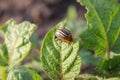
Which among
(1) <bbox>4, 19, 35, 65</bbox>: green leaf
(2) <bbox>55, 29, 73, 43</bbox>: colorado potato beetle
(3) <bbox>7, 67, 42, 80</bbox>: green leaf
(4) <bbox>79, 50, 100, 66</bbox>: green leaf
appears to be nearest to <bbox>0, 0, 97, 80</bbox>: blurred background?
(4) <bbox>79, 50, 100, 66</bbox>: green leaf

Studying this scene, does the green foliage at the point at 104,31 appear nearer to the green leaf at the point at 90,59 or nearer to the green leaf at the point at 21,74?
the green leaf at the point at 21,74

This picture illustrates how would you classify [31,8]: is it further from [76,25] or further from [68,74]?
[68,74]

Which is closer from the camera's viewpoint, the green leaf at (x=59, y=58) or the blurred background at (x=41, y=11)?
the green leaf at (x=59, y=58)

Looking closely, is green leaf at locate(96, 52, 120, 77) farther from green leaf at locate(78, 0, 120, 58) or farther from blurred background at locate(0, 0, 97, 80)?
blurred background at locate(0, 0, 97, 80)

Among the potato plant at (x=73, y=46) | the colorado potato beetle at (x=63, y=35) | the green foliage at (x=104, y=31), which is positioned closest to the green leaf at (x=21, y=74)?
the potato plant at (x=73, y=46)

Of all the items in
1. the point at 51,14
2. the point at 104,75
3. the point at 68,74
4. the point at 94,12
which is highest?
the point at 94,12

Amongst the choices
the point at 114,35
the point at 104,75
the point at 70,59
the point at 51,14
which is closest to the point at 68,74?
the point at 70,59
